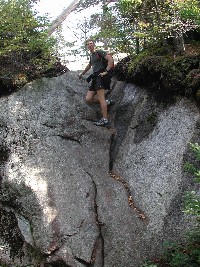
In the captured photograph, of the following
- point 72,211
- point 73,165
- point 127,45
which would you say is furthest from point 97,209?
point 127,45

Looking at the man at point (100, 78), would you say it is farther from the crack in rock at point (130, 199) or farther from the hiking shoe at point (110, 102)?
the crack in rock at point (130, 199)

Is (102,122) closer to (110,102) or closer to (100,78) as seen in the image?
(110,102)

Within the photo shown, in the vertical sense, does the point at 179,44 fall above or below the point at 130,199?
above

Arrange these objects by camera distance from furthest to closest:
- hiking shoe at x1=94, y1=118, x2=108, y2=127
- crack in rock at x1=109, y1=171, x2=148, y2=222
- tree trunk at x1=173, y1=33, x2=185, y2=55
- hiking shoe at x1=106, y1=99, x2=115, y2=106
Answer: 1. hiking shoe at x1=106, y1=99, x2=115, y2=106
2. hiking shoe at x1=94, y1=118, x2=108, y2=127
3. tree trunk at x1=173, y1=33, x2=185, y2=55
4. crack in rock at x1=109, y1=171, x2=148, y2=222

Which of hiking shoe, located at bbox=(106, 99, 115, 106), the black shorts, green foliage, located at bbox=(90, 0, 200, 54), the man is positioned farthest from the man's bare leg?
green foliage, located at bbox=(90, 0, 200, 54)

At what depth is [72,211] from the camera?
726cm

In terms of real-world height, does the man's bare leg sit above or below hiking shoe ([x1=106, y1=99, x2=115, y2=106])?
above

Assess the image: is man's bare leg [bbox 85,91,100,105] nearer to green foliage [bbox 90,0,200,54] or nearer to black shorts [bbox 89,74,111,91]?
black shorts [bbox 89,74,111,91]

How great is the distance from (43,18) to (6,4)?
1.20 meters

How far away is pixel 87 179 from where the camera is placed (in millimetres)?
8000

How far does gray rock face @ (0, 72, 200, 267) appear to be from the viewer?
6.77m

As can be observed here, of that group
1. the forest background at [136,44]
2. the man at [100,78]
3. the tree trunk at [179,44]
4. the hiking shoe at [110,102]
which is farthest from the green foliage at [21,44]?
the tree trunk at [179,44]

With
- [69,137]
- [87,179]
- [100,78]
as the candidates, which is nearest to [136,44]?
[100,78]

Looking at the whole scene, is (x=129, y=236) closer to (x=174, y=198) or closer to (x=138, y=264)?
(x=138, y=264)
